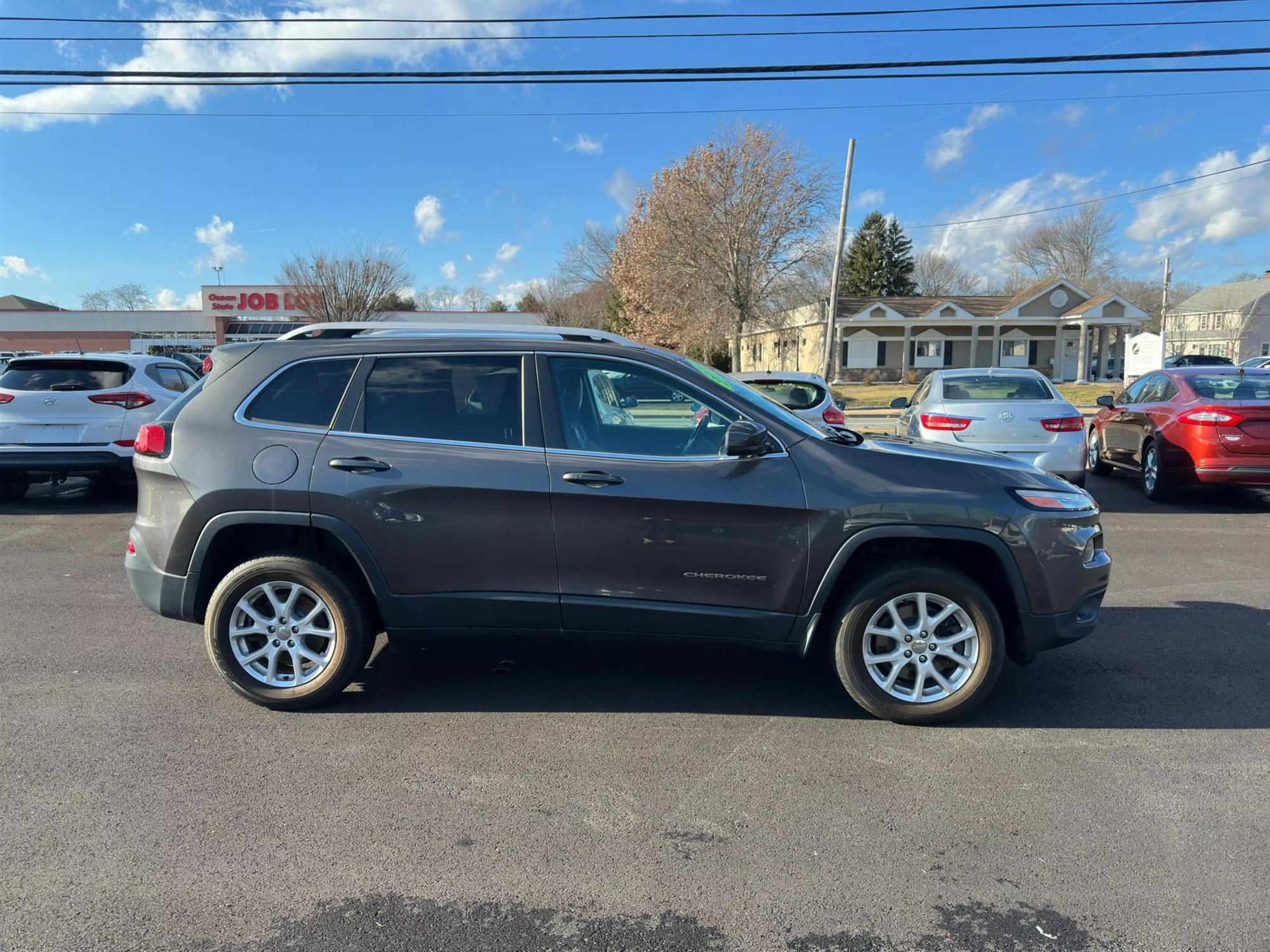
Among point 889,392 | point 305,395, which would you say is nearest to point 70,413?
point 305,395

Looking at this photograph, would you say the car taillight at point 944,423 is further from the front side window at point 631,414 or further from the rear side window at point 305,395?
the rear side window at point 305,395

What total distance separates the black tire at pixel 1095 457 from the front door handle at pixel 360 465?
11.4 metres

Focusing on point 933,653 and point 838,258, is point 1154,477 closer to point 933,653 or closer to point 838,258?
point 933,653

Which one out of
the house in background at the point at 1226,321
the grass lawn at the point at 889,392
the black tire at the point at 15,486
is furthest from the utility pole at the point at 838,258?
the house in background at the point at 1226,321

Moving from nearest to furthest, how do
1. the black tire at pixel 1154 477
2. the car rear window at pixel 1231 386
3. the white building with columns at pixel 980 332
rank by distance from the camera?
1. the car rear window at pixel 1231 386
2. the black tire at pixel 1154 477
3. the white building with columns at pixel 980 332

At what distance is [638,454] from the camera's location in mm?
4008

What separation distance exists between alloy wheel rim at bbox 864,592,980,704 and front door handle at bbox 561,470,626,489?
135cm

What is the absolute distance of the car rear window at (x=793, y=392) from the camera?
9.77 m

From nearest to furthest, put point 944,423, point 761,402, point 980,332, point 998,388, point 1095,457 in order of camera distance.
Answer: point 761,402 → point 944,423 → point 998,388 → point 1095,457 → point 980,332

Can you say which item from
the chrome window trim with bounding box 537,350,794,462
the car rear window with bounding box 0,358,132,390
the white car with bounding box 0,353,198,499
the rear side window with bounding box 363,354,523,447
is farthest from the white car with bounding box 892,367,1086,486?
the car rear window with bounding box 0,358,132,390

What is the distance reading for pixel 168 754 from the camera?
12.4ft

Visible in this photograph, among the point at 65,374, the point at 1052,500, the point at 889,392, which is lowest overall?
the point at 1052,500

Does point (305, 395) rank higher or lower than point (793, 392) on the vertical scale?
lower

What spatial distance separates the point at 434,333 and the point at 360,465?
2.64 ft
